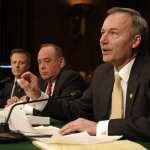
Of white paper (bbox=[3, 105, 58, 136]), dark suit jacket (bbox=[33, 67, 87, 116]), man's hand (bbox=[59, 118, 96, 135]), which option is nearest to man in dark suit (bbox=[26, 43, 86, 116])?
dark suit jacket (bbox=[33, 67, 87, 116])

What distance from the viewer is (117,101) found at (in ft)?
8.27

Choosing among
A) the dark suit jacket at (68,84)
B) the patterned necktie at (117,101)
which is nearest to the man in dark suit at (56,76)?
the dark suit jacket at (68,84)

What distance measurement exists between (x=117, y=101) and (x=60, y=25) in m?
5.04

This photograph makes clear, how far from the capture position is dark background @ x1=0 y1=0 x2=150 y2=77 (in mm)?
7363

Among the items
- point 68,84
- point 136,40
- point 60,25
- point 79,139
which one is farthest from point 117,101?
point 60,25

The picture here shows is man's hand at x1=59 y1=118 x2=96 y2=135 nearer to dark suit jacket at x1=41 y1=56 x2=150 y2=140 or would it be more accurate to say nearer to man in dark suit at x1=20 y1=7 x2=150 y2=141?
dark suit jacket at x1=41 y1=56 x2=150 y2=140

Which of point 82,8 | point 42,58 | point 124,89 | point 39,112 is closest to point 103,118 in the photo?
point 124,89

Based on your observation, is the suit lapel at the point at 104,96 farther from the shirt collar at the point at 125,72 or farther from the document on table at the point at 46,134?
the document on table at the point at 46,134

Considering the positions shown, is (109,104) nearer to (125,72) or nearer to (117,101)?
(117,101)

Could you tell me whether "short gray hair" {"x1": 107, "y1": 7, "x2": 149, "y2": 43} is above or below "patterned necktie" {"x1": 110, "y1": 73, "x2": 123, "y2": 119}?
above

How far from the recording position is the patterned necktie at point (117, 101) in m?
2.49

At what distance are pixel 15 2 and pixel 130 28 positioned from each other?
16.6ft

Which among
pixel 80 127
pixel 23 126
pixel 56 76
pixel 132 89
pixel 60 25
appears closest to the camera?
pixel 80 127

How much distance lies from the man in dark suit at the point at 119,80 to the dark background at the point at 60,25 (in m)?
4.57
